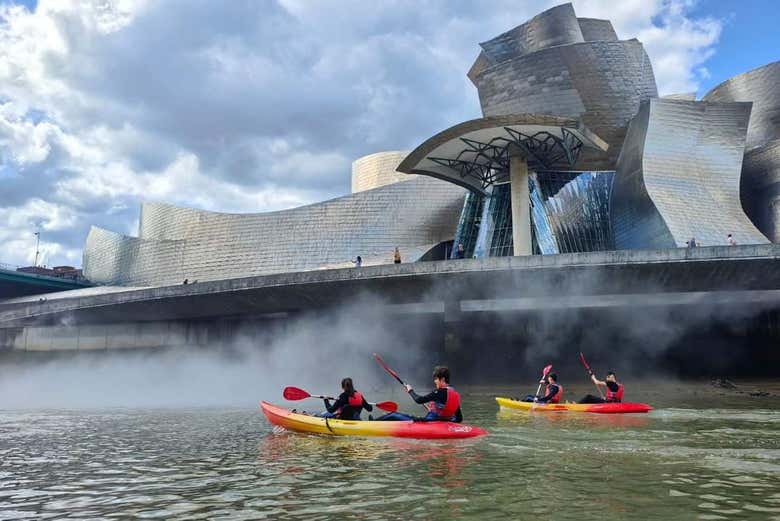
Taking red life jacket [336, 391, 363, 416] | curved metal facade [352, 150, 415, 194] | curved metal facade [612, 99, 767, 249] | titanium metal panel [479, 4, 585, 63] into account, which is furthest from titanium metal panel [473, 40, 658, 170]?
red life jacket [336, 391, 363, 416]

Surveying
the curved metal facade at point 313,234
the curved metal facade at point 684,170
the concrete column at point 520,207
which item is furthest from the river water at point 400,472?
the curved metal facade at point 313,234

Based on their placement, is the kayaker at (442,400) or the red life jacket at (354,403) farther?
the red life jacket at (354,403)

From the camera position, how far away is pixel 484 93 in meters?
47.6

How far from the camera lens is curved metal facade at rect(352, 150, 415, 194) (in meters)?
65.9

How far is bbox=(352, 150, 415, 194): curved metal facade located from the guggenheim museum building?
1688 centimetres

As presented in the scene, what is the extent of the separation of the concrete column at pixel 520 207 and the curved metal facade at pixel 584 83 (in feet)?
30.2

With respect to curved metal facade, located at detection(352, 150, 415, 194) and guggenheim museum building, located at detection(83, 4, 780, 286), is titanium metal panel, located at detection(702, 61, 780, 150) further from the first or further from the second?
curved metal facade, located at detection(352, 150, 415, 194)

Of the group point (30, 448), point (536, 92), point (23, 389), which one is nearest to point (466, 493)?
Answer: point (30, 448)

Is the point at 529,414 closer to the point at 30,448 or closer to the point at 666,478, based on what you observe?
the point at 666,478

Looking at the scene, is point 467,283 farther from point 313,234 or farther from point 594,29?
point 594,29

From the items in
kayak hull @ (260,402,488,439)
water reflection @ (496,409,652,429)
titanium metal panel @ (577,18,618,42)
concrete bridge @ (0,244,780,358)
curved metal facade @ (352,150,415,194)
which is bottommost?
water reflection @ (496,409,652,429)

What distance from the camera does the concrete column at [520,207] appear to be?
3625cm

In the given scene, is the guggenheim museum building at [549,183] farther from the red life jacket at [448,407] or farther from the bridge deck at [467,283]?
the red life jacket at [448,407]

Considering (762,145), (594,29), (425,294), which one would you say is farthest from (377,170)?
(425,294)
